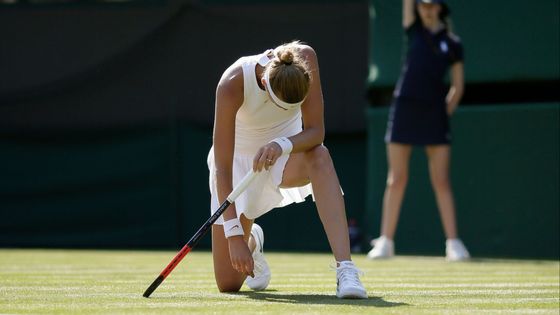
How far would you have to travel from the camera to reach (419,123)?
334 inches

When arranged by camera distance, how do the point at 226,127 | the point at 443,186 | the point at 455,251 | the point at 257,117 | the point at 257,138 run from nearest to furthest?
1. the point at 226,127
2. the point at 257,117
3. the point at 257,138
4. the point at 455,251
5. the point at 443,186

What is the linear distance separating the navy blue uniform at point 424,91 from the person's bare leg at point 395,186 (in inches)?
3.4

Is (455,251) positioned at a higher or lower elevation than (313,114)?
lower

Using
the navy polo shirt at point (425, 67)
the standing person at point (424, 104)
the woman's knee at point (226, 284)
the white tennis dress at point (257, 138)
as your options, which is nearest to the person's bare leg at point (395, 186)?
the standing person at point (424, 104)

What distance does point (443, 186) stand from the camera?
835 centimetres

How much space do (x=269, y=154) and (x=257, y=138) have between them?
2.42 feet

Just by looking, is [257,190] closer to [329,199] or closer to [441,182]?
[329,199]

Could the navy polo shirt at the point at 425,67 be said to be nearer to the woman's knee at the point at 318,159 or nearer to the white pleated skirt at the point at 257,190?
the white pleated skirt at the point at 257,190

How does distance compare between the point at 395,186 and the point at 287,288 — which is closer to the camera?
the point at 287,288

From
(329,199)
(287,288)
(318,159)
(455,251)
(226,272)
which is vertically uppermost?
(318,159)

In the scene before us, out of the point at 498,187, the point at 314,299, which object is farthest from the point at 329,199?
the point at 498,187

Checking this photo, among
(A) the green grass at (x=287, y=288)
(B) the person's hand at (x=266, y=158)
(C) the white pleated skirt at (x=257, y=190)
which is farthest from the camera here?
(C) the white pleated skirt at (x=257, y=190)

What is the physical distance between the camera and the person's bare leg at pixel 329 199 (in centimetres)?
485

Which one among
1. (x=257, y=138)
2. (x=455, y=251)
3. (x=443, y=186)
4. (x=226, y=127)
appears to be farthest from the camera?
(x=443, y=186)
